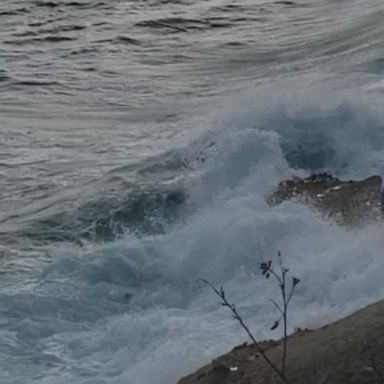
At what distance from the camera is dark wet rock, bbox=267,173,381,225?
9883mm

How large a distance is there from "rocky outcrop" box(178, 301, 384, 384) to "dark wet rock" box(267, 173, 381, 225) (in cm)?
331

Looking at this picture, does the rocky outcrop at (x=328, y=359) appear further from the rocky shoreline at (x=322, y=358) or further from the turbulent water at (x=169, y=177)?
the turbulent water at (x=169, y=177)

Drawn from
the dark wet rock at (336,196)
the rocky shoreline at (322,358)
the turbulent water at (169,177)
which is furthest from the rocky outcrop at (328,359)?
the dark wet rock at (336,196)

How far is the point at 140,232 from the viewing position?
10.7m

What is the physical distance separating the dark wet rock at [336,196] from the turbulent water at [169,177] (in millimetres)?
190

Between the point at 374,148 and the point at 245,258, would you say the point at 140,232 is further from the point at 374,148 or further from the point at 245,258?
the point at 374,148

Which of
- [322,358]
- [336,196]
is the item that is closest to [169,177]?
[336,196]

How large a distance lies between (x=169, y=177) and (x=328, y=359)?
656 centimetres

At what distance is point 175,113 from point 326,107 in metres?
2.47

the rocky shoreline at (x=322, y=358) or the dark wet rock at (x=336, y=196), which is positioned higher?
the rocky shoreline at (x=322, y=358)

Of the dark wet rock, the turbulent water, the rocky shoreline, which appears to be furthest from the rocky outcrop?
the dark wet rock

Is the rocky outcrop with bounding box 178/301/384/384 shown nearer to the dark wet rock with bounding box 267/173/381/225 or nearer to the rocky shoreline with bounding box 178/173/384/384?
the rocky shoreline with bounding box 178/173/384/384

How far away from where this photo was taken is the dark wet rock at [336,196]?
9.88 m

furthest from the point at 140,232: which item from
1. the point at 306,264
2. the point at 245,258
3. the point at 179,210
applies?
the point at 306,264
